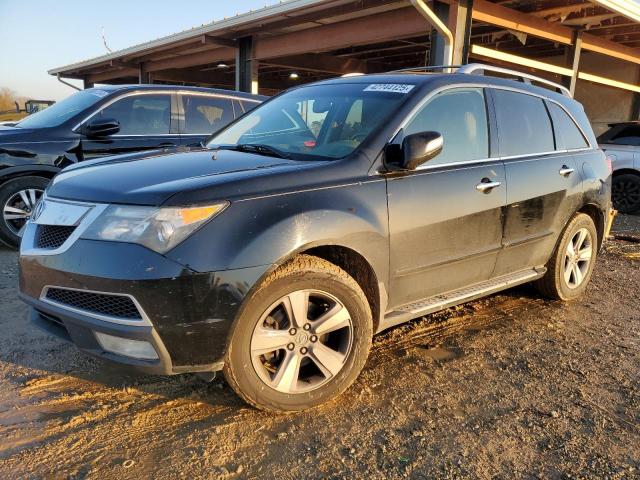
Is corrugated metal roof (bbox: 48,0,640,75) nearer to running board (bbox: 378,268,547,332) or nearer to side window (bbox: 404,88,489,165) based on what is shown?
side window (bbox: 404,88,489,165)

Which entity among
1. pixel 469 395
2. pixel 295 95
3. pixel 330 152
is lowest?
pixel 469 395

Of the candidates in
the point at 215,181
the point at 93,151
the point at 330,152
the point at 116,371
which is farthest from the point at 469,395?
the point at 93,151

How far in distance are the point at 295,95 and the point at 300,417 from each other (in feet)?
7.84

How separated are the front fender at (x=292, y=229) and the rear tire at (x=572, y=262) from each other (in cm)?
218

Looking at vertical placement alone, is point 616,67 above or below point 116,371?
above

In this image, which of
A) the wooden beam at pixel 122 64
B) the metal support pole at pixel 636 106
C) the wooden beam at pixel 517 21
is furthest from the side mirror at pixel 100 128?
the metal support pole at pixel 636 106

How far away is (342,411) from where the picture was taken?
2699 millimetres

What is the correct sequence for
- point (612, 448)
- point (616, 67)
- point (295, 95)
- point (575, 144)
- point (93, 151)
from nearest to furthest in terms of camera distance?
point (612, 448)
point (295, 95)
point (575, 144)
point (93, 151)
point (616, 67)

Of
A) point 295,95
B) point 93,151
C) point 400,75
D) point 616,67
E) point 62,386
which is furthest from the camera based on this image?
point 616,67

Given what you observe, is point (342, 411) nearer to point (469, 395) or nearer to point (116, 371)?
point (469, 395)

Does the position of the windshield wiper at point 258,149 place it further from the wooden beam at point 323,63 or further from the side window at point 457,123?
the wooden beam at point 323,63

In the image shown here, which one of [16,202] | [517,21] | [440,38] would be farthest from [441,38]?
[16,202]

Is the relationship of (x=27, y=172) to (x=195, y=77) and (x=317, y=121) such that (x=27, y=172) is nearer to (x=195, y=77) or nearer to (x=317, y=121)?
(x=317, y=121)

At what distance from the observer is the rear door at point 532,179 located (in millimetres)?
3676
